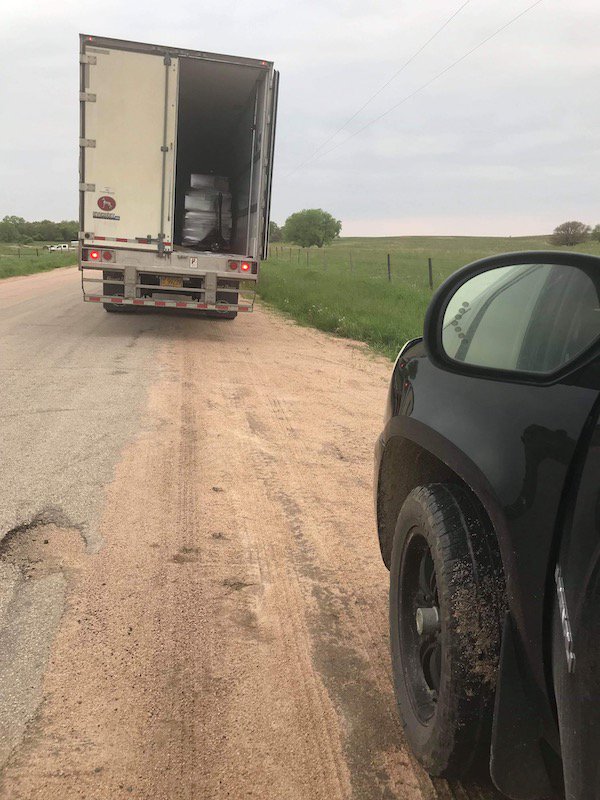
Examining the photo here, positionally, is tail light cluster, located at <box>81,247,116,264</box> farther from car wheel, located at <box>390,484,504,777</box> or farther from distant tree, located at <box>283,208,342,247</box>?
distant tree, located at <box>283,208,342,247</box>

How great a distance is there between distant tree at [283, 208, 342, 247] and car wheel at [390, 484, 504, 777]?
112 m

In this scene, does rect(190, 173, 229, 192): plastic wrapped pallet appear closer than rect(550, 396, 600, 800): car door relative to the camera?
No

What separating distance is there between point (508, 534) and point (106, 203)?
30.8 ft

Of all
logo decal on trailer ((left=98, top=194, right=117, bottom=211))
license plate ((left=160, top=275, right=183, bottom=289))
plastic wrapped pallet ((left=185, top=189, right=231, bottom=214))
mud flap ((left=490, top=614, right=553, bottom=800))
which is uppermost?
plastic wrapped pallet ((left=185, top=189, right=231, bottom=214))

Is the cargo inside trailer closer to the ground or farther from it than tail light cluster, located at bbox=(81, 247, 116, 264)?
farther from it

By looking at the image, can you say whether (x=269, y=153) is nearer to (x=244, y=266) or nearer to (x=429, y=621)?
(x=244, y=266)

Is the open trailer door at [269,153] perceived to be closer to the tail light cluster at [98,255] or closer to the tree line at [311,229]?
the tail light cluster at [98,255]

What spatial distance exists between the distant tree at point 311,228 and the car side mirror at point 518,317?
365ft

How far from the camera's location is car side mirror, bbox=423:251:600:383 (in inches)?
62.9

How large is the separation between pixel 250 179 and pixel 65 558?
8.86m

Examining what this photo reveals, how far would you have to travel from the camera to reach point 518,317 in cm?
186

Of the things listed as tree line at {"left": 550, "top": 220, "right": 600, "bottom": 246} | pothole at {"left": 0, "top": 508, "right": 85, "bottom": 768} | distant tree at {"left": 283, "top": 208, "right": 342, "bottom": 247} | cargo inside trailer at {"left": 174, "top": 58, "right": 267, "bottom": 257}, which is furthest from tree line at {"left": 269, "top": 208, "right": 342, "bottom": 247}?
pothole at {"left": 0, "top": 508, "right": 85, "bottom": 768}

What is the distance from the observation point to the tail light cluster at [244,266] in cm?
1024

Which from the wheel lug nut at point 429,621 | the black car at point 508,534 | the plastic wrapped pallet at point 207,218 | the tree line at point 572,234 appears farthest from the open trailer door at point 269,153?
the tree line at point 572,234
